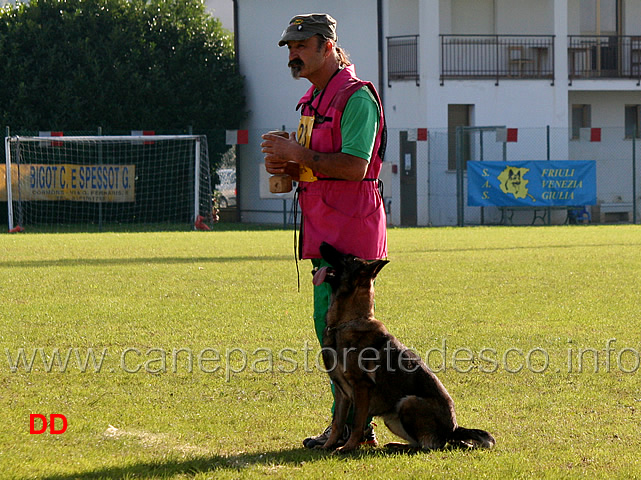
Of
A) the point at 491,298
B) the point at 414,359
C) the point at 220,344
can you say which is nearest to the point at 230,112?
the point at 491,298

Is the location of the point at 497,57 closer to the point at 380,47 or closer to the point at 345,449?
the point at 380,47

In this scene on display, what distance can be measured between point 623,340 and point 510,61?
79.2ft

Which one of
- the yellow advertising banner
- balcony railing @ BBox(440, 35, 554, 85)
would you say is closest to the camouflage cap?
the yellow advertising banner

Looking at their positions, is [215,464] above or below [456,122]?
below

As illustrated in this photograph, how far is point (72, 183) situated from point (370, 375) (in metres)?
22.9

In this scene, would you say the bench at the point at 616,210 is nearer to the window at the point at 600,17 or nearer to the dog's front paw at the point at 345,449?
the window at the point at 600,17

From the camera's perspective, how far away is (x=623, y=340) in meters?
7.88

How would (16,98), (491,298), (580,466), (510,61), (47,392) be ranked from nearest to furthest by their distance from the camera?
1. (580,466)
2. (47,392)
3. (491,298)
4. (16,98)
5. (510,61)

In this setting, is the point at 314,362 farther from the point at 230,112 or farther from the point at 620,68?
the point at 620,68

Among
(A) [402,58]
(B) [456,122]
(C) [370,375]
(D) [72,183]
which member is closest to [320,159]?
(C) [370,375]

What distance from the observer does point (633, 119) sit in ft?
109

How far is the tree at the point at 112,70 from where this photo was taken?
28891mm

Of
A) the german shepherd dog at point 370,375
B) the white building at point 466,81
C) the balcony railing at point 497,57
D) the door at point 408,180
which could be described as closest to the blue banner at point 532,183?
the white building at point 466,81

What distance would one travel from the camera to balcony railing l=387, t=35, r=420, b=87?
3002cm
